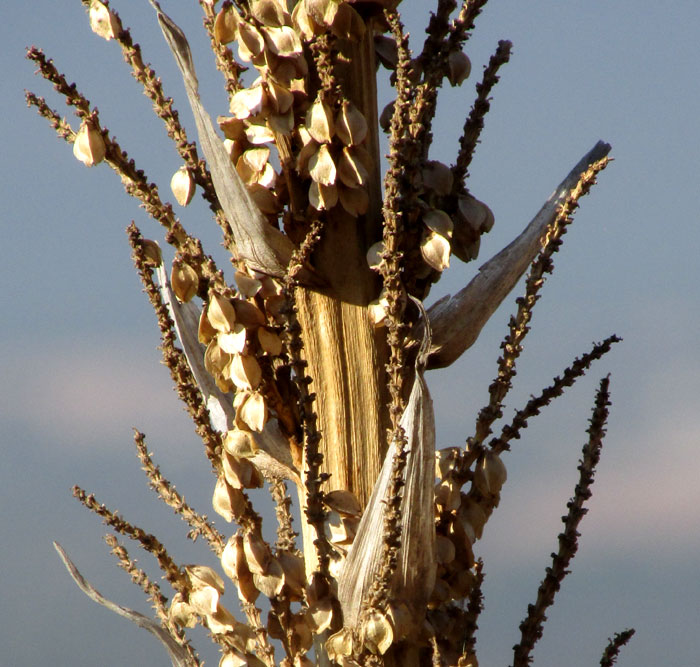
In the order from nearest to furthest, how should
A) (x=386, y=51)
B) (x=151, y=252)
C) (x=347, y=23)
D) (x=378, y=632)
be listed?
(x=378, y=632) → (x=347, y=23) → (x=151, y=252) → (x=386, y=51)

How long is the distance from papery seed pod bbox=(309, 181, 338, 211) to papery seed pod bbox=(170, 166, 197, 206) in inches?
9.8

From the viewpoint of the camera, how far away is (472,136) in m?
1.86

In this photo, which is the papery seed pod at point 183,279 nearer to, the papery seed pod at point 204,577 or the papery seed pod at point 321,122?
the papery seed pod at point 321,122

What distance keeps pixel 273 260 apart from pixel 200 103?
0.29 m

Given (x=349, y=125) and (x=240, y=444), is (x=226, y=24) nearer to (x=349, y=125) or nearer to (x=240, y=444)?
(x=349, y=125)

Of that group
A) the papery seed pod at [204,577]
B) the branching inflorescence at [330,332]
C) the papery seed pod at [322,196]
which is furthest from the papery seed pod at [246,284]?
the papery seed pod at [204,577]

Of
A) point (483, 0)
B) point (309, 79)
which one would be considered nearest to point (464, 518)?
point (309, 79)

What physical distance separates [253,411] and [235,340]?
0.13 m

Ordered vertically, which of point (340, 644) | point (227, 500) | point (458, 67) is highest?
point (458, 67)

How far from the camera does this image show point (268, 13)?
5.62 ft

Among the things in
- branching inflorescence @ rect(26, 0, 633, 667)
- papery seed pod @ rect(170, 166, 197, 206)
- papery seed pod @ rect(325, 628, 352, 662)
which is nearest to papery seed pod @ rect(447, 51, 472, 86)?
branching inflorescence @ rect(26, 0, 633, 667)

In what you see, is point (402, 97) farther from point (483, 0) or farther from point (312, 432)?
point (312, 432)

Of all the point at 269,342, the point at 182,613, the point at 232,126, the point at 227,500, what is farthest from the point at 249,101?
the point at 182,613

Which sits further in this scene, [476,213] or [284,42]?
[476,213]
